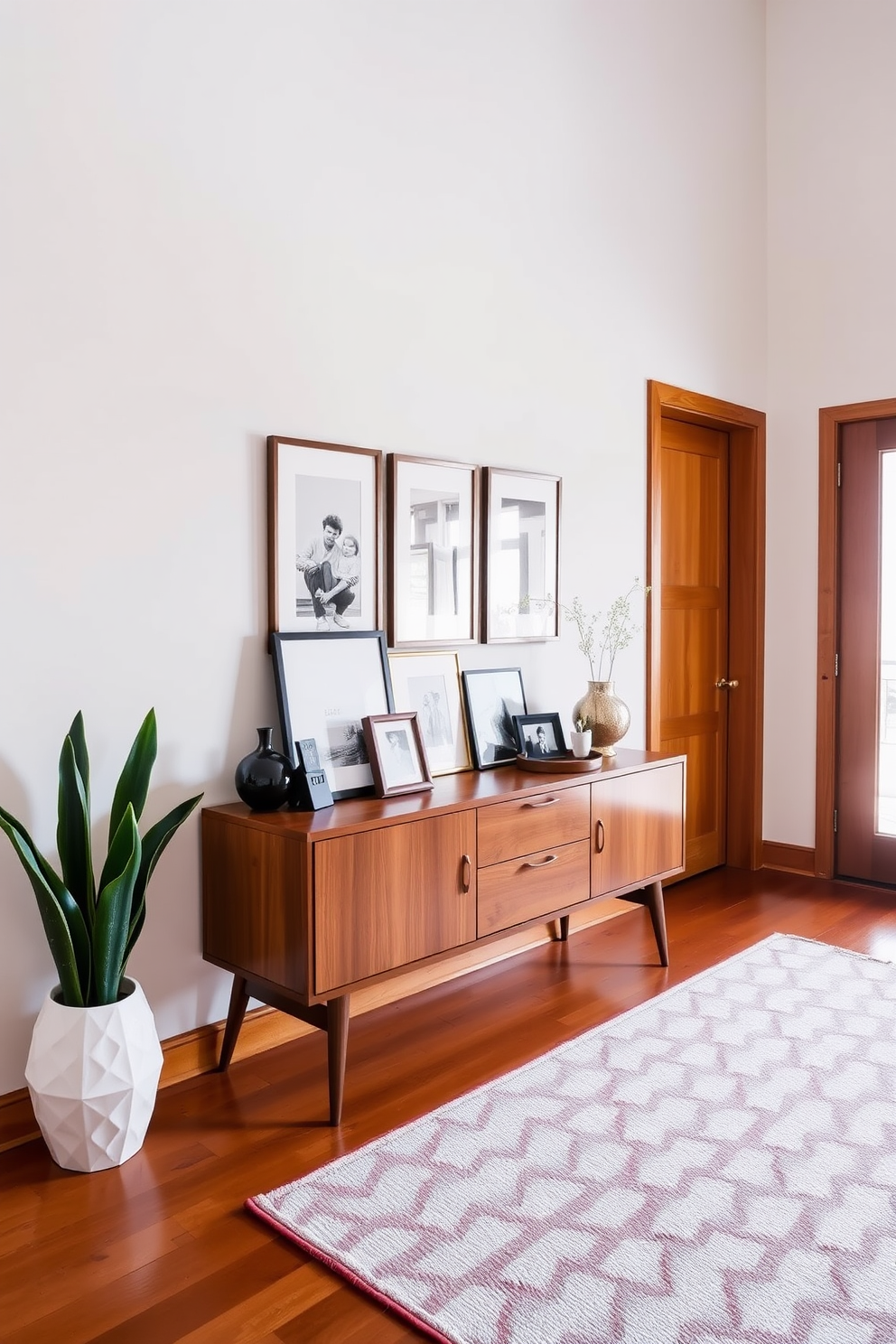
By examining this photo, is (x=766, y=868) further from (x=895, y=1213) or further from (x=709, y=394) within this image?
(x=895, y=1213)

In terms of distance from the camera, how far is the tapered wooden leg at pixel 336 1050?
7.37 feet

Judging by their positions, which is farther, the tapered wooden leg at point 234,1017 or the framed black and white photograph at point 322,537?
the framed black and white photograph at point 322,537

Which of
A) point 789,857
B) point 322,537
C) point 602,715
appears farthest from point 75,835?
point 789,857

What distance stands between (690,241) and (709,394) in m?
0.62

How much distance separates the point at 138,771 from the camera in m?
2.20

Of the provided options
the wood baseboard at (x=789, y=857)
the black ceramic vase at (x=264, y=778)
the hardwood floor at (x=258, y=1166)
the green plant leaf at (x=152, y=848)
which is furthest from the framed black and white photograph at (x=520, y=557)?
the wood baseboard at (x=789, y=857)

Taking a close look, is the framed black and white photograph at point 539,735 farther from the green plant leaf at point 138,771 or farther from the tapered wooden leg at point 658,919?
the green plant leaf at point 138,771

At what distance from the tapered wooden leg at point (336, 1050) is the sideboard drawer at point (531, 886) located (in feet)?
1.60

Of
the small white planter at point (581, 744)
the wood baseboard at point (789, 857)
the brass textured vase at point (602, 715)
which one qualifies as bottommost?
the wood baseboard at point (789, 857)

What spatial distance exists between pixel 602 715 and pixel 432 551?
79 centimetres

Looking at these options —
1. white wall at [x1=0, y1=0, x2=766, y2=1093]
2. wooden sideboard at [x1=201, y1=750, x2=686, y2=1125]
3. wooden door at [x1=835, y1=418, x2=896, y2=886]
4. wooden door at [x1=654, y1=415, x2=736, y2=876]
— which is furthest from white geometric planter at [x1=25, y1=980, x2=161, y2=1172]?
wooden door at [x1=835, y1=418, x2=896, y2=886]

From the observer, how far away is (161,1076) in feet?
8.00

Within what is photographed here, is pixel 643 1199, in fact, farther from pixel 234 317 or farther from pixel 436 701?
pixel 234 317

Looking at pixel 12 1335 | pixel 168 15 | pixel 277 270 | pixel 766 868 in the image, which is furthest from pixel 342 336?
pixel 766 868
